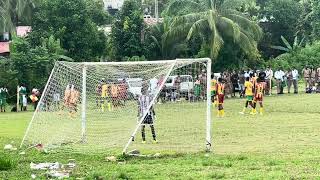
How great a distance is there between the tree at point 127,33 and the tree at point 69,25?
184 centimetres

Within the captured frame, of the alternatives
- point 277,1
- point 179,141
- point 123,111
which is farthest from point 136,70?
point 277,1

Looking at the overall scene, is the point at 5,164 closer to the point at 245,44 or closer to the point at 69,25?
the point at 245,44

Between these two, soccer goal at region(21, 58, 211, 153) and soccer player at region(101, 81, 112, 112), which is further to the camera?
soccer player at region(101, 81, 112, 112)

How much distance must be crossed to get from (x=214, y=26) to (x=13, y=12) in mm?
16794

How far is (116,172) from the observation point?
40.2 feet

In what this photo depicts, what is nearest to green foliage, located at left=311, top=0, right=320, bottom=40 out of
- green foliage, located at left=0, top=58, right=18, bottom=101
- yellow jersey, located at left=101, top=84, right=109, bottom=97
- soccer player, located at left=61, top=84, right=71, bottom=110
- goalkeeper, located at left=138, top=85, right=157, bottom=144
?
green foliage, located at left=0, top=58, right=18, bottom=101

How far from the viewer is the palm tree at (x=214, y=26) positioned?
39094mm

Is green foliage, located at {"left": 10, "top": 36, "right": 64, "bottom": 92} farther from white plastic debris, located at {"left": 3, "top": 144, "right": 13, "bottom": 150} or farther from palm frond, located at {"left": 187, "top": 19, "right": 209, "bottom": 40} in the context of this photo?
white plastic debris, located at {"left": 3, "top": 144, "right": 13, "bottom": 150}

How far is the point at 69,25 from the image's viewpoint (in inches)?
1702

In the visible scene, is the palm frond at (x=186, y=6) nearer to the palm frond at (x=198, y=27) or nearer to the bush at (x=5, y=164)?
the palm frond at (x=198, y=27)

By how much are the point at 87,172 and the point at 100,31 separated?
35075 millimetres

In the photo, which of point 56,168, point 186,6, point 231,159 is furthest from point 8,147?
point 186,6

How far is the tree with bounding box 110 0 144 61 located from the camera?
1754 inches

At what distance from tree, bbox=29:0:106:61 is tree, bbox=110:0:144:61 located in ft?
6.04
